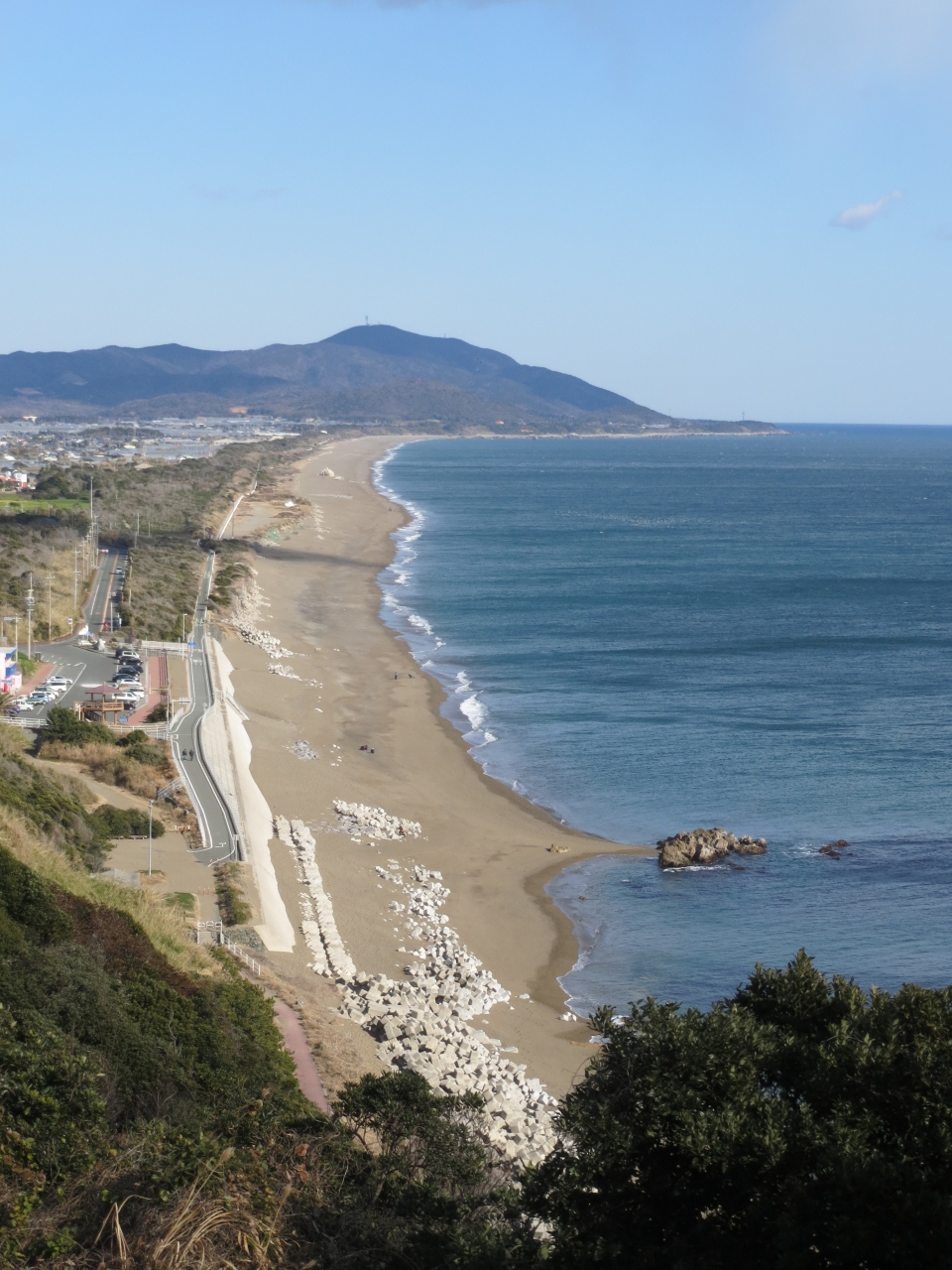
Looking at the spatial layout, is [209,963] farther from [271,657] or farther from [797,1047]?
[271,657]

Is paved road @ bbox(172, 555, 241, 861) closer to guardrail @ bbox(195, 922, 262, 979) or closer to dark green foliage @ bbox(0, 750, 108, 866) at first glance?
dark green foliage @ bbox(0, 750, 108, 866)

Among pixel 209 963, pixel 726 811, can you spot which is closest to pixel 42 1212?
pixel 209 963

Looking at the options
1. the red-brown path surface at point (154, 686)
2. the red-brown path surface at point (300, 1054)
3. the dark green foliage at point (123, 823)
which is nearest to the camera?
the red-brown path surface at point (300, 1054)

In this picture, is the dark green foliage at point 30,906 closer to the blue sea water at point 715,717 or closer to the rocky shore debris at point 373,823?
the blue sea water at point 715,717

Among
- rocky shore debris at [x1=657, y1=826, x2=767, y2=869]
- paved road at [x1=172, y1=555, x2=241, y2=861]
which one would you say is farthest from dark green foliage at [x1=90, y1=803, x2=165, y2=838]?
rocky shore debris at [x1=657, y1=826, x2=767, y2=869]

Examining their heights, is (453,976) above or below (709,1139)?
below

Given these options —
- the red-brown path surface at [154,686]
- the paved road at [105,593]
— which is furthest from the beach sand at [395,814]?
the paved road at [105,593]

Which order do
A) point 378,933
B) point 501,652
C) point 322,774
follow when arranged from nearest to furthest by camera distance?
point 378,933 → point 322,774 → point 501,652
